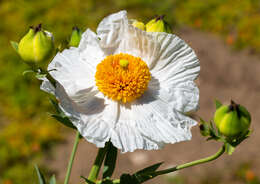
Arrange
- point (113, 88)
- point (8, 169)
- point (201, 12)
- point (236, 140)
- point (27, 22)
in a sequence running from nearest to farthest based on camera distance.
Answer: point (236, 140), point (113, 88), point (8, 169), point (27, 22), point (201, 12)

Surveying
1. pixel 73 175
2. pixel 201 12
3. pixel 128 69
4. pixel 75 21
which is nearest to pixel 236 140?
pixel 128 69

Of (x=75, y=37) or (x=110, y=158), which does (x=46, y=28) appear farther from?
(x=110, y=158)

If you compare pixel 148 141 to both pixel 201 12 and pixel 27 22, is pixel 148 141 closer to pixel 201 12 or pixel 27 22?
pixel 27 22

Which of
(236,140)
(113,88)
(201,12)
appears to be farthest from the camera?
(201,12)

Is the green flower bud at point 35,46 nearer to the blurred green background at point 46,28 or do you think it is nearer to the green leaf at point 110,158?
the green leaf at point 110,158

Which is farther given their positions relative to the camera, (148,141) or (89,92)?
(89,92)

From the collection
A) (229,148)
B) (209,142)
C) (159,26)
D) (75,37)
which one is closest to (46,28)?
(209,142)

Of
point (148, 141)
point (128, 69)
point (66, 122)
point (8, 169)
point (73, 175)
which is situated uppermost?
point (128, 69)
